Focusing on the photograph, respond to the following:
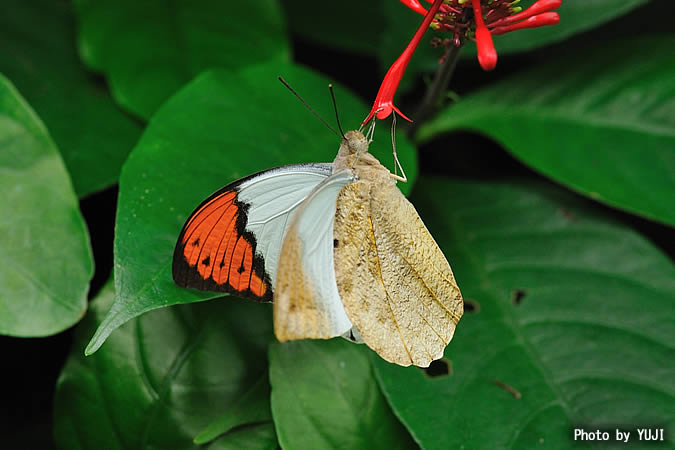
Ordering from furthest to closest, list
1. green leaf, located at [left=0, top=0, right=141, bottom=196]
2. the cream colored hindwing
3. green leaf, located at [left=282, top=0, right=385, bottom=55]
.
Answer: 1. green leaf, located at [left=282, top=0, right=385, bottom=55]
2. green leaf, located at [left=0, top=0, right=141, bottom=196]
3. the cream colored hindwing

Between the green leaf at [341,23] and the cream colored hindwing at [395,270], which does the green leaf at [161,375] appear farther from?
the green leaf at [341,23]

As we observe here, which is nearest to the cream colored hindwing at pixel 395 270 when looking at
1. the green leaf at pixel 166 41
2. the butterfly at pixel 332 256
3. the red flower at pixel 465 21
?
the butterfly at pixel 332 256

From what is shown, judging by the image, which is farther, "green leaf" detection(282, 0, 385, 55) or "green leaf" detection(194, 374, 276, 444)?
"green leaf" detection(282, 0, 385, 55)

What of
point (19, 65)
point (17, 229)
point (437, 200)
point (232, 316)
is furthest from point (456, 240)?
point (19, 65)

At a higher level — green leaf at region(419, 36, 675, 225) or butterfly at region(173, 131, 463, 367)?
green leaf at region(419, 36, 675, 225)

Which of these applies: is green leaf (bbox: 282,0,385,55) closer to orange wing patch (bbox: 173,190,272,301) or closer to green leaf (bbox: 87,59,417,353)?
green leaf (bbox: 87,59,417,353)

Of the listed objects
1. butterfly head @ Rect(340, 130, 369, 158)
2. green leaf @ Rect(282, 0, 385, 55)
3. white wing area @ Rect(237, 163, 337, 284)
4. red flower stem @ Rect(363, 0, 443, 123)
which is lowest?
white wing area @ Rect(237, 163, 337, 284)

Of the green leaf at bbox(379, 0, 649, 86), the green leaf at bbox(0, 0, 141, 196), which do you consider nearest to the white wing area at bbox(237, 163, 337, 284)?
the green leaf at bbox(0, 0, 141, 196)

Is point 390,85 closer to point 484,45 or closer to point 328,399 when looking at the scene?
point 484,45
